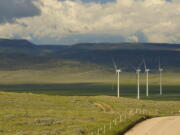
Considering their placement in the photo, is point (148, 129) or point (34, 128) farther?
point (34, 128)

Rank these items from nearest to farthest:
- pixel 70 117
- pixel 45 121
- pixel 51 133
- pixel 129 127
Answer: pixel 51 133 < pixel 129 127 < pixel 45 121 < pixel 70 117

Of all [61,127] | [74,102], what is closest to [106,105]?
[74,102]

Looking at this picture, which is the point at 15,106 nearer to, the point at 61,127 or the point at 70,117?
the point at 70,117

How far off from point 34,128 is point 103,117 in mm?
20182

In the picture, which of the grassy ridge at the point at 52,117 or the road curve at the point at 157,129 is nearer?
the road curve at the point at 157,129

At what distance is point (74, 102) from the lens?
13000 cm

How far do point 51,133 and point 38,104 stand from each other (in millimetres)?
60987

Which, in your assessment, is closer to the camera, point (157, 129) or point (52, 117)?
point (157, 129)

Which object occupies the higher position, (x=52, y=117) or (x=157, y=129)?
(x=52, y=117)

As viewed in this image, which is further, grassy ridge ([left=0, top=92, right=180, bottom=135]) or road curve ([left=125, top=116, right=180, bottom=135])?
grassy ridge ([left=0, top=92, right=180, bottom=135])

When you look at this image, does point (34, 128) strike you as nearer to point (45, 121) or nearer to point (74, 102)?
point (45, 121)

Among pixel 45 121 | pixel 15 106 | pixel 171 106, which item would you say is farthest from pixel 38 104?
pixel 45 121

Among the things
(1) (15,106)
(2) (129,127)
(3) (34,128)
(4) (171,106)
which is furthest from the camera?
(4) (171,106)

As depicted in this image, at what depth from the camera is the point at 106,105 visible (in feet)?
411
